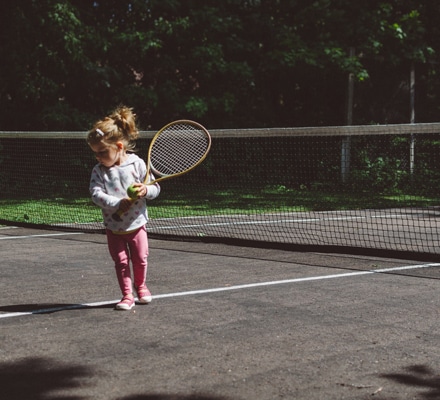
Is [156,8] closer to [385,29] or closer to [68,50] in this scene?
[68,50]

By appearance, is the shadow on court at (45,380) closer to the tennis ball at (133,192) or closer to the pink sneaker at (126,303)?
the pink sneaker at (126,303)

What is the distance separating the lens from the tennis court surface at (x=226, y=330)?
4461 millimetres

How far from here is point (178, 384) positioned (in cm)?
446

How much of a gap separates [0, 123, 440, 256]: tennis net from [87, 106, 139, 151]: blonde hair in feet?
22.5

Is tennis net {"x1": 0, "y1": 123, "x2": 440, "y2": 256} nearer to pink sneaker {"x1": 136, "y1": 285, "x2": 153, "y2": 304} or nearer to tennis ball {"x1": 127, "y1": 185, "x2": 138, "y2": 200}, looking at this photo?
pink sneaker {"x1": 136, "y1": 285, "x2": 153, "y2": 304}

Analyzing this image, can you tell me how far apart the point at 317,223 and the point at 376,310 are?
792 cm

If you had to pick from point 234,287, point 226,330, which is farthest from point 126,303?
point 234,287

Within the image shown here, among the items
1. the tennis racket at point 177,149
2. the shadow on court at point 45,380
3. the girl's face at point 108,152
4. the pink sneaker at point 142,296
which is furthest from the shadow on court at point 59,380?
the tennis racket at point 177,149

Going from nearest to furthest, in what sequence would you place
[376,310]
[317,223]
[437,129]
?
[376,310] → [437,129] → [317,223]

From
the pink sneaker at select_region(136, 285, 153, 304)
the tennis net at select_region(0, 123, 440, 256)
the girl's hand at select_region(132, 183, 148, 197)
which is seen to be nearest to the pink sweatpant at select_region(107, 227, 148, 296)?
the pink sneaker at select_region(136, 285, 153, 304)

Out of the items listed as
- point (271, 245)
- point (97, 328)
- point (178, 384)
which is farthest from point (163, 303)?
point (271, 245)

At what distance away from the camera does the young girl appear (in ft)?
21.0

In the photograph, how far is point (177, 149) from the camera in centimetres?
769

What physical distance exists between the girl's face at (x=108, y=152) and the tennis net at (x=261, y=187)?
6864 mm
